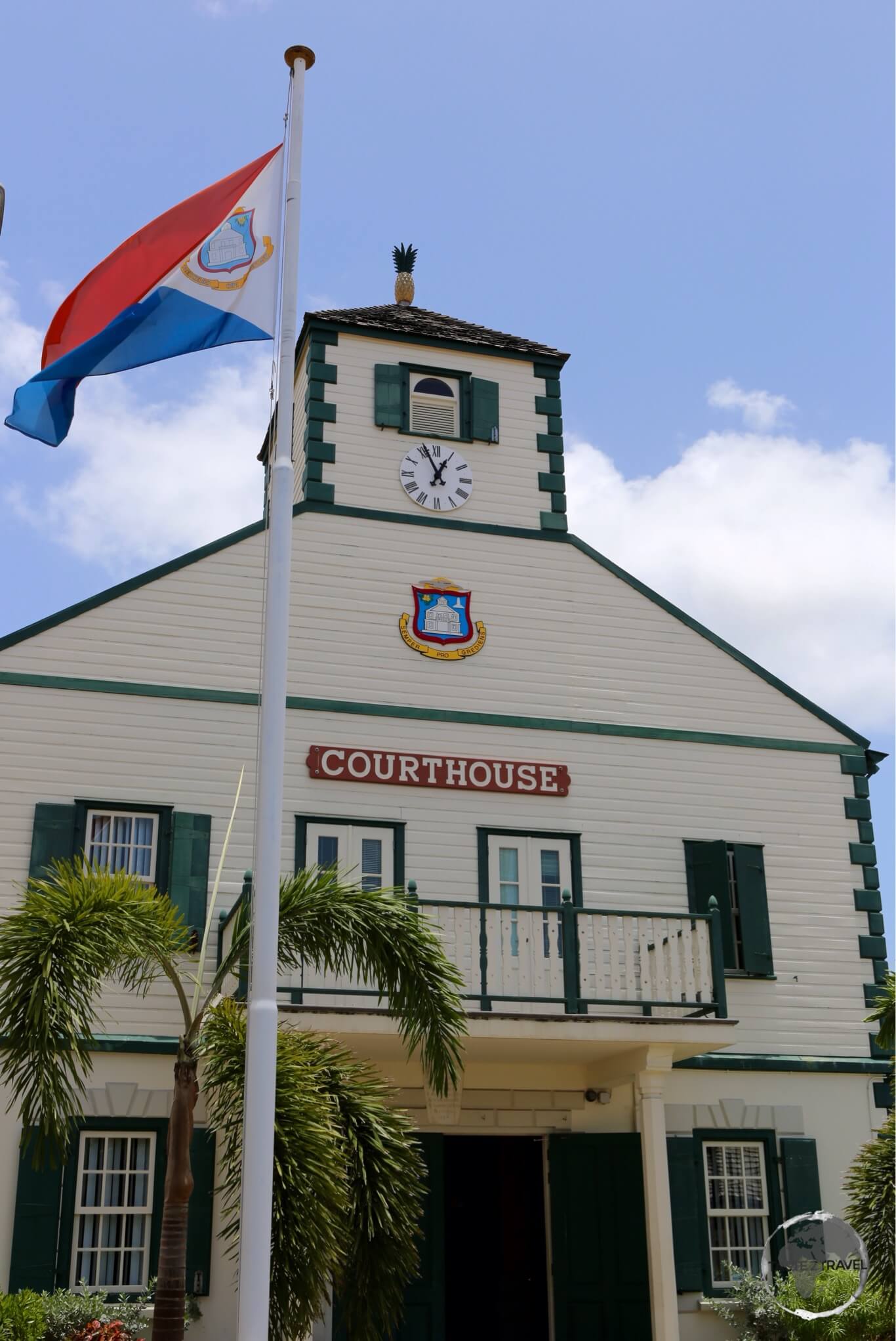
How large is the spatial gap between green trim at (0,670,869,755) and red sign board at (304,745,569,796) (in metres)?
0.44

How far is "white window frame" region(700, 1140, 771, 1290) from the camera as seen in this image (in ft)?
50.2

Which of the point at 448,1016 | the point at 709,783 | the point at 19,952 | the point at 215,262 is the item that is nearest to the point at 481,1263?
the point at 709,783

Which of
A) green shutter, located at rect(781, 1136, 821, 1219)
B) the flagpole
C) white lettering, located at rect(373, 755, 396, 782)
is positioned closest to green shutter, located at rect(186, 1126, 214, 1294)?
white lettering, located at rect(373, 755, 396, 782)

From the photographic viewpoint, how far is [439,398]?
60.0 ft

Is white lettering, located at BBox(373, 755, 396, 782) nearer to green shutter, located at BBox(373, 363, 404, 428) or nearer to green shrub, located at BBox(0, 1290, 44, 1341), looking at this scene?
green shutter, located at BBox(373, 363, 404, 428)

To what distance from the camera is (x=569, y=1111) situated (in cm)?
1553

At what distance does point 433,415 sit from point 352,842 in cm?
560

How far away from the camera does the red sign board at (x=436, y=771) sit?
1575cm

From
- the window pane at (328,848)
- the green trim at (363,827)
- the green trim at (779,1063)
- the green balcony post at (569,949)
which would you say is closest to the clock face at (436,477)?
the green trim at (363,827)

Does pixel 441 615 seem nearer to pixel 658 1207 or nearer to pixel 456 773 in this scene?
pixel 456 773

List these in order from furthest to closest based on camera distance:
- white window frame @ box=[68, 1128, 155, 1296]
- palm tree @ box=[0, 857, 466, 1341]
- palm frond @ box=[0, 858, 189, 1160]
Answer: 1. white window frame @ box=[68, 1128, 155, 1296]
2. palm tree @ box=[0, 857, 466, 1341]
3. palm frond @ box=[0, 858, 189, 1160]

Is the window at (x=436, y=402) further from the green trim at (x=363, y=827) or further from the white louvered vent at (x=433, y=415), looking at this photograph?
the green trim at (x=363, y=827)

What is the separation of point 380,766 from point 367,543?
8.95ft

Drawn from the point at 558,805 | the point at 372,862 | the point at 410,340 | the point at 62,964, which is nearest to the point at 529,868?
the point at 558,805
